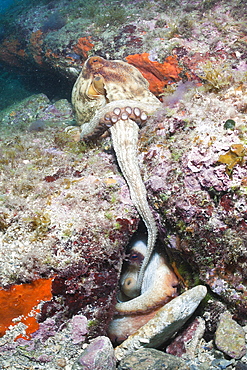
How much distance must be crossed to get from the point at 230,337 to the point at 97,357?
1.49 metres

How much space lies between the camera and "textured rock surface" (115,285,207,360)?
8.80 feet

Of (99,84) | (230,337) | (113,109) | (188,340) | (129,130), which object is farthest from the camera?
(99,84)

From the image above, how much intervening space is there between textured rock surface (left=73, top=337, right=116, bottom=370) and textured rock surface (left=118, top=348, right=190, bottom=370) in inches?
6.6

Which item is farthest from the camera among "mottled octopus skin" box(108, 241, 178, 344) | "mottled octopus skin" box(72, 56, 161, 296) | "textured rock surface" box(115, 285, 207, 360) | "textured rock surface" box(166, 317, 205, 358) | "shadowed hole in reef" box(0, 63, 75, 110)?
"shadowed hole in reef" box(0, 63, 75, 110)

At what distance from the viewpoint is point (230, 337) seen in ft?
8.54

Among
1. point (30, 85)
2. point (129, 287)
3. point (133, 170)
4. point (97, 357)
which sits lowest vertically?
point (30, 85)

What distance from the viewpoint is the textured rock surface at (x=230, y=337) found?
8.21 ft

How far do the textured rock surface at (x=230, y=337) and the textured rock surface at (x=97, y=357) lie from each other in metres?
1.23

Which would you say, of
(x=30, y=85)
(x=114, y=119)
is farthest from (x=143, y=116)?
(x=30, y=85)

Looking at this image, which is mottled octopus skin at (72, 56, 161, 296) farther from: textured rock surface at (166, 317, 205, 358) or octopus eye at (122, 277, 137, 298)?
textured rock surface at (166, 317, 205, 358)

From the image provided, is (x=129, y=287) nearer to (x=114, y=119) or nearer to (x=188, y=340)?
(x=188, y=340)

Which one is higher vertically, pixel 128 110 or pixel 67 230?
pixel 128 110

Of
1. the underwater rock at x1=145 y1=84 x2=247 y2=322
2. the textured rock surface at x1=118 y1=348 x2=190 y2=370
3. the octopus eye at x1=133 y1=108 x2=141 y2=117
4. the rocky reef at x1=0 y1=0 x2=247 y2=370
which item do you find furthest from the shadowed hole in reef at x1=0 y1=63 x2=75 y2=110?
the textured rock surface at x1=118 y1=348 x2=190 y2=370

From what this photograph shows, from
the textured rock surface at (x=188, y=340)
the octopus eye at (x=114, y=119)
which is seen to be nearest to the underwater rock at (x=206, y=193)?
the textured rock surface at (x=188, y=340)
